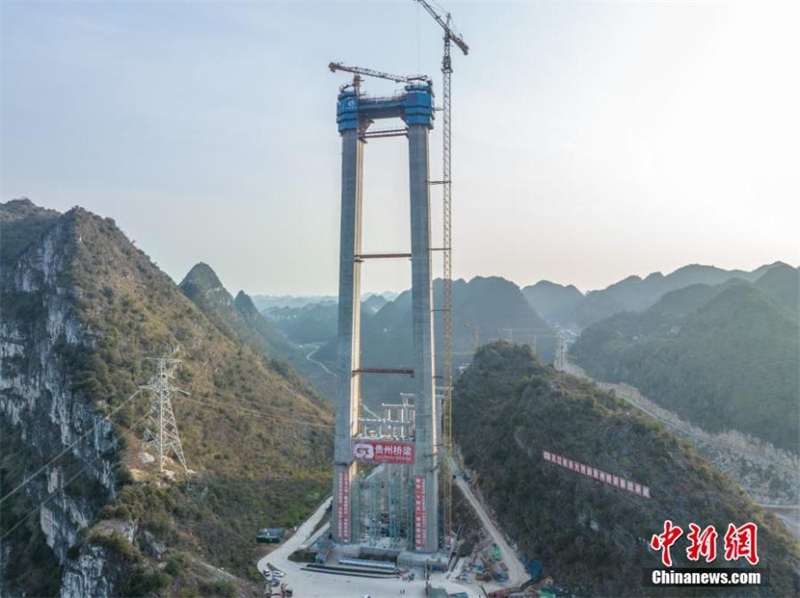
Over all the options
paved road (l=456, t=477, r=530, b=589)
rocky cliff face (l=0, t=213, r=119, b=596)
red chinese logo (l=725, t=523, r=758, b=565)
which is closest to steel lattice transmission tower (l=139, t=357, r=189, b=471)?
rocky cliff face (l=0, t=213, r=119, b=596)

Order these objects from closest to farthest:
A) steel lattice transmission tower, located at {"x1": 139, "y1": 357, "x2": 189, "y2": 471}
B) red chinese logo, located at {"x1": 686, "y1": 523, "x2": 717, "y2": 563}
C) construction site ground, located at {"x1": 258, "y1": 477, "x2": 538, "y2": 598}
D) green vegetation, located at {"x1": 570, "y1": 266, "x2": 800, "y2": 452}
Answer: red chinese logo, located at {"x1": 686, "y1": 523, "x2": 717, "y2": 563}
construction site ground, located at {"x1": 258, "y1": 477, "x2": 538, "y2": 598}
steel lattice transmission tower, located at {"x1": 139, "y1": 357, "x2": 189, "y2": 471}
green vegetation, located at {"x1": 570, "y1": 266, "x2": 800, "y2": 452}

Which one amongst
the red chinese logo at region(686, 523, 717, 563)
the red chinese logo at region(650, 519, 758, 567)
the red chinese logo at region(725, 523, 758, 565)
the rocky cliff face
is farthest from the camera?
the rocky cliff face

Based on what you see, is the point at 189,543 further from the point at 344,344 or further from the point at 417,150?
the point at 417,150

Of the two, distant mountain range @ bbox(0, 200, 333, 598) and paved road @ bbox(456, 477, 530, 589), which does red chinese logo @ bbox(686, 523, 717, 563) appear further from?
distant mountain range @ bbox(0, 200, 333, 598)

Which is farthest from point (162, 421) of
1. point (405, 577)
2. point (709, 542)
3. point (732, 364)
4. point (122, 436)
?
Result: point (732, 364)

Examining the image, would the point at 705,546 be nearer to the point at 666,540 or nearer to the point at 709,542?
the point at 709,542

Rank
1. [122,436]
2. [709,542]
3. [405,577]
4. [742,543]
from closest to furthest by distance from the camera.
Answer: [742,543] → [709,542] → [405,577] → [122,436]

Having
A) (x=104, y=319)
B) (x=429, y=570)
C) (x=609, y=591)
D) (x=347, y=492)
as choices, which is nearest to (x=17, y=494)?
(x=104, y=319)
